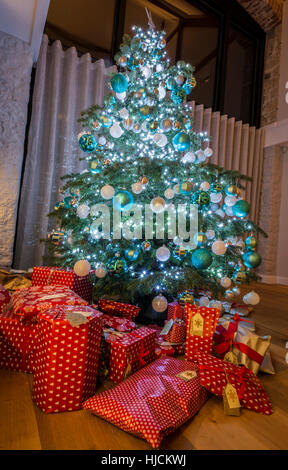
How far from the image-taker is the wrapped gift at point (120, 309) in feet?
4.44

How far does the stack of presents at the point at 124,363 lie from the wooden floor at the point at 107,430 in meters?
0.03

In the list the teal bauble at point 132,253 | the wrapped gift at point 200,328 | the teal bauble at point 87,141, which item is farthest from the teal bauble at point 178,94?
the wrapped gift at point 200,328

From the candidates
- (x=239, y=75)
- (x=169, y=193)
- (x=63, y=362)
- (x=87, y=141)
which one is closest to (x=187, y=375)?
(x=63, y=362)

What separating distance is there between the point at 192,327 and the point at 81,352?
1.66ft

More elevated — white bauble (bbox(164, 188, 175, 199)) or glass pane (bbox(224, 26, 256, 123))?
glass pane (bbox(224, 26, 256, 123))

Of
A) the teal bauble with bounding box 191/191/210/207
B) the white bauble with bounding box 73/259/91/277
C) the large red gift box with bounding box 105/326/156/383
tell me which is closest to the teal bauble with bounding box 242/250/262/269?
the teal bauble with bounding box 191/191/210/207

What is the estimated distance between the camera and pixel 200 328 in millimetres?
1120

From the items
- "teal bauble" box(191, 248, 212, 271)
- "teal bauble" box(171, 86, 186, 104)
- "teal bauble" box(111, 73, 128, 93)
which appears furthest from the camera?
"teal bauble" box(171, 86, 186, 104)

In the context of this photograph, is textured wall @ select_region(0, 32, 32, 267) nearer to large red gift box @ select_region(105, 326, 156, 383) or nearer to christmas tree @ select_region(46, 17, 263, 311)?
christmas tree @ select_region(46, 17, 263, 311)

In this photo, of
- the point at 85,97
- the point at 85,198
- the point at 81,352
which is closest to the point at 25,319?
the point at 81,352

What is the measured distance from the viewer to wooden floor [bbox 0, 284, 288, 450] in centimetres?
68

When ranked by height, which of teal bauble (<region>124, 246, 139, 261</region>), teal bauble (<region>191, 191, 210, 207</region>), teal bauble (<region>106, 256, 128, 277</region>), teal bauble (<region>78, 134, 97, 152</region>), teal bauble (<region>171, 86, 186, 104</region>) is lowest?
teal bauble (<region>106, 256, 128, 277</region>)

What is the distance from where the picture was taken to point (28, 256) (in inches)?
105

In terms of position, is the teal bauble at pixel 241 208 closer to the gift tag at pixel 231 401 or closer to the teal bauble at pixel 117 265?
the teal bauble at pixel 117 265
